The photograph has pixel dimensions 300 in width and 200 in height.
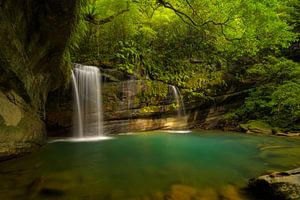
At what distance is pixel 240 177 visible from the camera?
550 cm

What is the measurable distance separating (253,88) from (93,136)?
33.2 ft

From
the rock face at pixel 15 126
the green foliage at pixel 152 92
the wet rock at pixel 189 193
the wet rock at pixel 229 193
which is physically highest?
the green foliage at pixel 152 92

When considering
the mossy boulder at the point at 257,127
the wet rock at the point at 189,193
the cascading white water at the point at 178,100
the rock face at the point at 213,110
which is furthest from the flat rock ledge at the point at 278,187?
the rock face at the point at 213,110

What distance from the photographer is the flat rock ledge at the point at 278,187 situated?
409 cm

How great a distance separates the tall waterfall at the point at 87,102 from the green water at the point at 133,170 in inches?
131

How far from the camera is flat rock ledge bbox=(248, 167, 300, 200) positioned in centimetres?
409

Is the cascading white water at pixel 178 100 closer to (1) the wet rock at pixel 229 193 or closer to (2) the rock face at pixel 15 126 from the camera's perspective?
(2) the rock face at pixel 15 126

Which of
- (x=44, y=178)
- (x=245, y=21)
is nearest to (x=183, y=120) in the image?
(x=245, y=21)

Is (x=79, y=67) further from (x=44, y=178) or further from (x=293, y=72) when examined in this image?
(x=293, y=72)

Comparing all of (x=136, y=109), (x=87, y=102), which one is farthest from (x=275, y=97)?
(x=87, y=102)

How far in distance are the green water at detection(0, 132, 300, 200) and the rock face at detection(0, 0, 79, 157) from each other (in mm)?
681

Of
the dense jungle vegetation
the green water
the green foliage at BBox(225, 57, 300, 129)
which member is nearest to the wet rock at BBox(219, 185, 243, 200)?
the green water

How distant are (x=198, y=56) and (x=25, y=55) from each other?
464 inches

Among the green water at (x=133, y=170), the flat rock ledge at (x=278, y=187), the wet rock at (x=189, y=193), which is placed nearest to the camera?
the flat rock ledge at (x=278, y=187)
